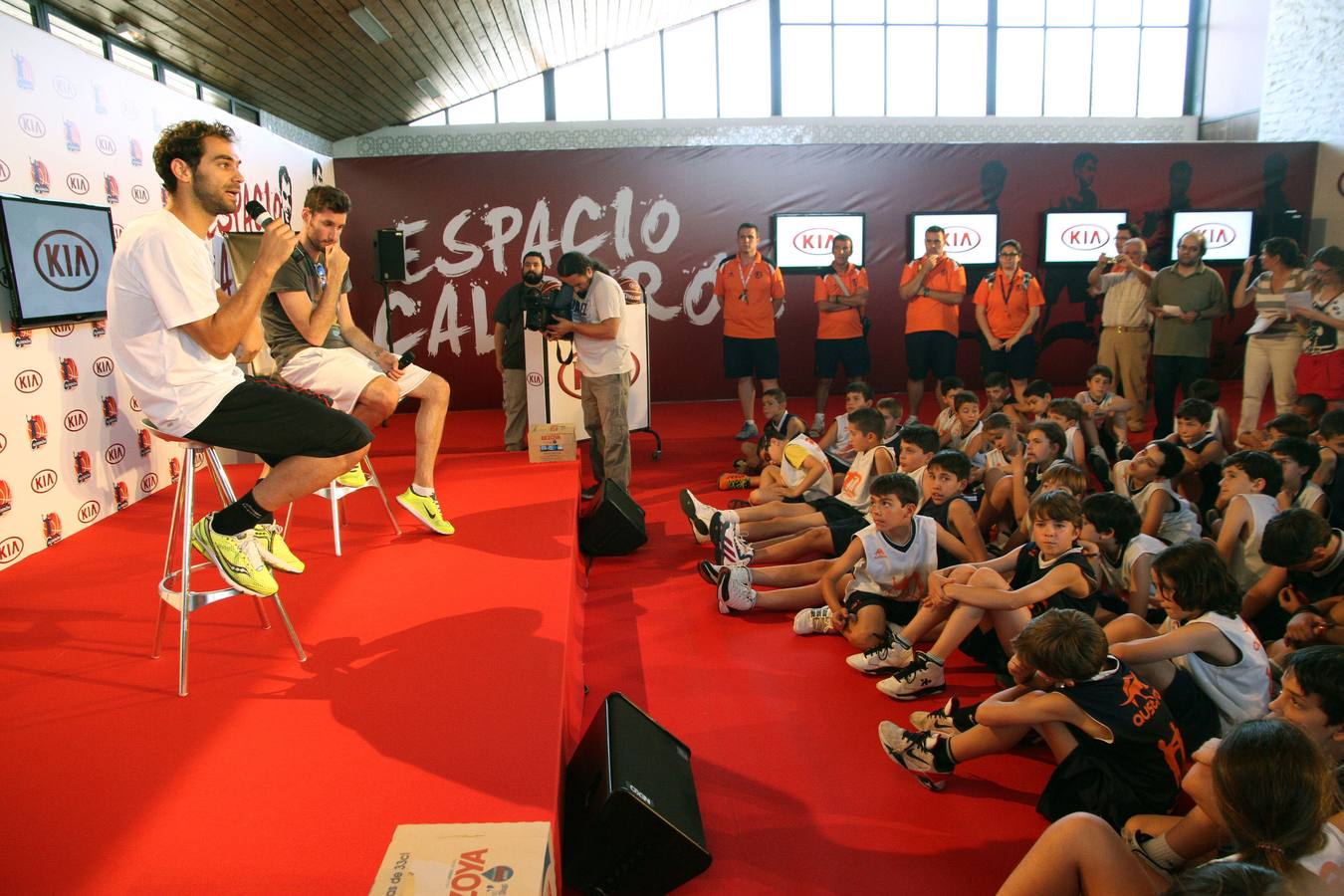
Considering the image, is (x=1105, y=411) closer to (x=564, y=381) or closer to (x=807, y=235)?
(x=564, y=381)

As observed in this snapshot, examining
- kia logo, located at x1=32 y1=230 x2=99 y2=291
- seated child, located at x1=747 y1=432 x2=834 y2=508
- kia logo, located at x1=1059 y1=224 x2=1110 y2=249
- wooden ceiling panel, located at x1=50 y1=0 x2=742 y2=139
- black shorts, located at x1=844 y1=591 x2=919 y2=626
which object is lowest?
black shorts, located at x1=844 y1=591 x2=919 y2=626

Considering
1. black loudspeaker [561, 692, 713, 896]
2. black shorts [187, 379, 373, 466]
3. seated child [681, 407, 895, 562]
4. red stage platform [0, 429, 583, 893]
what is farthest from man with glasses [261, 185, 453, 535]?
black loudspeaker [561, 692, 713, 896]

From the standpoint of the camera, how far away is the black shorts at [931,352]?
802 cm

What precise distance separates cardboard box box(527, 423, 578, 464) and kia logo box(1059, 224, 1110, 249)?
6.90m

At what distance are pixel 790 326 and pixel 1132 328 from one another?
3729 mm

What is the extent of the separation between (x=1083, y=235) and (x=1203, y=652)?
28.4ft

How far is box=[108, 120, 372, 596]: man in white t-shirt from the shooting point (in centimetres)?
239

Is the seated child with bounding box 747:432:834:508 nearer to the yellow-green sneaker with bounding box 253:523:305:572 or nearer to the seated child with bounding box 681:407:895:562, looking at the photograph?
the seated child with bounding box 681:407:895:562

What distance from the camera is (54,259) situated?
4027mm

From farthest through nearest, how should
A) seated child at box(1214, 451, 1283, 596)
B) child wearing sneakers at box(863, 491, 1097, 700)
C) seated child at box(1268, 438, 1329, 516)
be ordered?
seated child at box(1268, 438, 1329, 516)
seated child at box(1214, 451, 1283, 596)
child wearing sneakers at box(863, 491, 1097, 700)

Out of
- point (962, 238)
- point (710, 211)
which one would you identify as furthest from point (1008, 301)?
point (710, 211)

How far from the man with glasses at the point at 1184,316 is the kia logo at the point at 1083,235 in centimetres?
336

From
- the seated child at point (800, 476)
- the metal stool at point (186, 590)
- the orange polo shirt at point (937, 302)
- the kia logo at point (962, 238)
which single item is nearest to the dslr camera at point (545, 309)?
the seated child at point (800, 476)

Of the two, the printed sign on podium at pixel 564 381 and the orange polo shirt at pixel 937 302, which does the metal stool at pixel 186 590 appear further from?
the orange polo shirt at pixel 937 302
